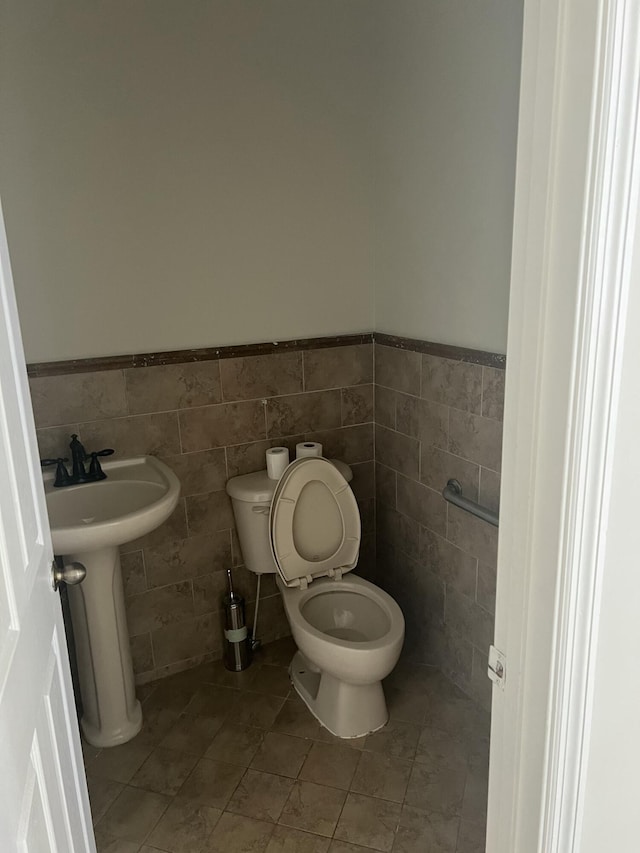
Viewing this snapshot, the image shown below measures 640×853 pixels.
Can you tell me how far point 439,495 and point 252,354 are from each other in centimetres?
86

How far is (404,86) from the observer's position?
90.7 inches

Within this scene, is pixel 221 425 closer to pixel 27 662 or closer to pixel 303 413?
pixel 303 413

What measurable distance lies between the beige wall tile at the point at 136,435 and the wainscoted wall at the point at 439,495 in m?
0.87

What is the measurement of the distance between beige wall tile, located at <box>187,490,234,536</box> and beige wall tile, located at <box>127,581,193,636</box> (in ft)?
0.74

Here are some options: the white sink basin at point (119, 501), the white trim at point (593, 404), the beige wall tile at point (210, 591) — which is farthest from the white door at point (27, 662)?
the beige wall tile at point (210, 591)

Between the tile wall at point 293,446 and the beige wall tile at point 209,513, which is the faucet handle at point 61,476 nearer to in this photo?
the tile wall at point 293,446

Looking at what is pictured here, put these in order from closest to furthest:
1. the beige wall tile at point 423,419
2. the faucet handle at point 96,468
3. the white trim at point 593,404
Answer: the white trim at point 593,404 → the faucet handle at point 96,468 → the beige wall tile at point 423,419

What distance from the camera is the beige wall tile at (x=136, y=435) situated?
223cm

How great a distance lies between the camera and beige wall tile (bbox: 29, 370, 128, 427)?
6.95ft

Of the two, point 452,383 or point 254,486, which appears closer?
point 452,383

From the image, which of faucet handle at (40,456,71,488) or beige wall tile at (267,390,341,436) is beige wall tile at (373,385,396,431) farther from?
faucet handle at (40,456,71,488)

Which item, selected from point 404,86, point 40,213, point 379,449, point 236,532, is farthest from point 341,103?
point 236,532

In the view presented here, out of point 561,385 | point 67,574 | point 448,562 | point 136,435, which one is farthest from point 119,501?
point 561,385

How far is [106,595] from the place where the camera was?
6.86 ft
